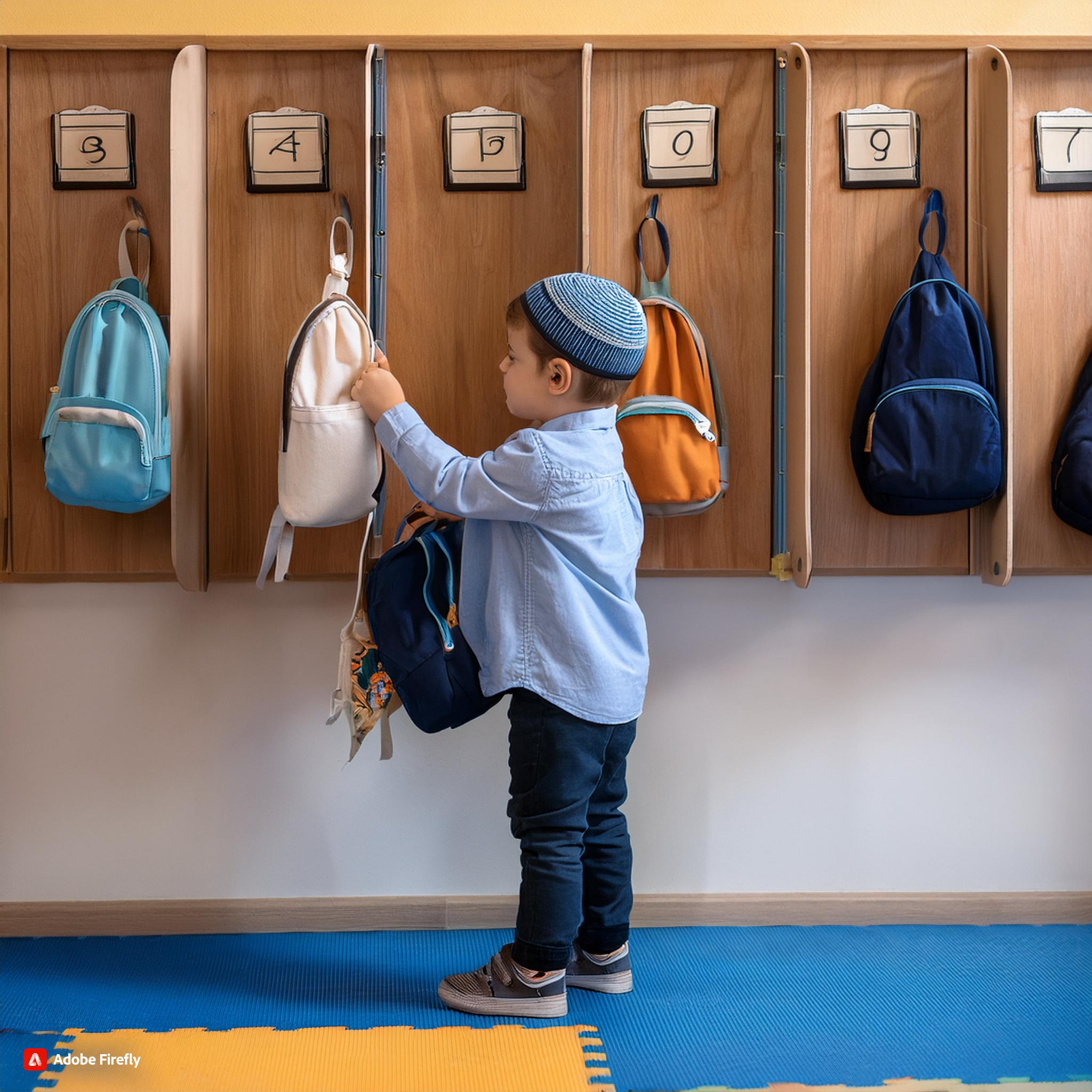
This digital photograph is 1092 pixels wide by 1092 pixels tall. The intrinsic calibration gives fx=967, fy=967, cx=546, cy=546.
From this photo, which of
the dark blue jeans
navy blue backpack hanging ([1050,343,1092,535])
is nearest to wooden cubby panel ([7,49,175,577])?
the dark blue jeans

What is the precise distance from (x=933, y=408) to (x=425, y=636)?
1.11 m

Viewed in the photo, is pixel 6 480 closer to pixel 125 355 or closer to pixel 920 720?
pixel 125 355

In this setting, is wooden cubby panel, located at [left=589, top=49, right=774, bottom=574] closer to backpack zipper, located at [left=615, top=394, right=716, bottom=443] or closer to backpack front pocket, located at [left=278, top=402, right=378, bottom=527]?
backpack zipper, located at [left=615, top=394, right=716, bottom=443]

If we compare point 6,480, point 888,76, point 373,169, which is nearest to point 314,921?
point 6,480

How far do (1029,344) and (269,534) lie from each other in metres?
1.66

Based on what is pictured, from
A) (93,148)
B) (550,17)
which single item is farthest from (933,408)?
(93,148)

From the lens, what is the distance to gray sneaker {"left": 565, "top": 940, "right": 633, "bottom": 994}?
6.13ft

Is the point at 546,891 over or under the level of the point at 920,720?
under

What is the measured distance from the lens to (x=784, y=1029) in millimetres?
1754

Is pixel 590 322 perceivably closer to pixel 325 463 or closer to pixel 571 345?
pixel 571 345

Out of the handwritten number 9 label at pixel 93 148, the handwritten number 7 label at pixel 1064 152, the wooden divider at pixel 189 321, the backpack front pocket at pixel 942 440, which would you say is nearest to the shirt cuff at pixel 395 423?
the wooden divider at pixel 189 321

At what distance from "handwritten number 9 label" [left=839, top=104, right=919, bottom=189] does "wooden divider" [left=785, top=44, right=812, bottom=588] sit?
0.10 metres

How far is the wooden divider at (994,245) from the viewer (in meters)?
1.98

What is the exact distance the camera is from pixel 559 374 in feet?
5.54
